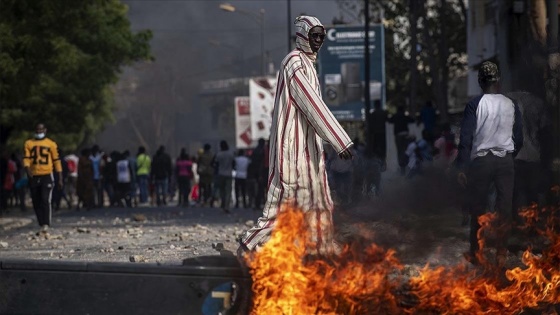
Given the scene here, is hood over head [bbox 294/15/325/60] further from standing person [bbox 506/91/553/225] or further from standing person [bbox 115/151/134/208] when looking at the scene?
standing person [bbox 115/151/134/208]

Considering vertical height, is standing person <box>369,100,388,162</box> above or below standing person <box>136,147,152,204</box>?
above

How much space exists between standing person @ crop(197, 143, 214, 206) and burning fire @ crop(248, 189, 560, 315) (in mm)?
27121

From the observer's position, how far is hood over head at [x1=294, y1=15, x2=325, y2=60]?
8508mm

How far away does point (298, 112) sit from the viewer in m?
8.44

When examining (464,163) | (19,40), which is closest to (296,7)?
(19,40)

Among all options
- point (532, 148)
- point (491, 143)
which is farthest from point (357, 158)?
point (532, 148)

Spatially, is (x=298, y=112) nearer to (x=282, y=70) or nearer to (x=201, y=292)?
(x=282, y=70)

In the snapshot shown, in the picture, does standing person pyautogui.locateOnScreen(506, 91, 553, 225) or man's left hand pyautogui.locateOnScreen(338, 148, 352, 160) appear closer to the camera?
man's left hand pyautogui.locateOnScreen(338, 148, 352, 160)

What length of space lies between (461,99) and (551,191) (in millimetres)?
62245

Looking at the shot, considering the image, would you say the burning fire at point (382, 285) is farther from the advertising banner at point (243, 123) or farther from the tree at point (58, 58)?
the advertising banner at point (243, 123)

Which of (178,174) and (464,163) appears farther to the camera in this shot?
(178,174)

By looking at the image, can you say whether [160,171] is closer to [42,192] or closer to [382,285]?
[42,192]

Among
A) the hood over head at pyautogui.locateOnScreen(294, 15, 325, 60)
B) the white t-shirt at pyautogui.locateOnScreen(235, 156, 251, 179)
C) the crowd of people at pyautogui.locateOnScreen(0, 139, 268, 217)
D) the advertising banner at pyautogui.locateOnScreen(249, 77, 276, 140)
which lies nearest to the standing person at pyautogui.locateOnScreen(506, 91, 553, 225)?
the hood over head at pyautogui.locateOnScreen(294, 15, 325, 60)

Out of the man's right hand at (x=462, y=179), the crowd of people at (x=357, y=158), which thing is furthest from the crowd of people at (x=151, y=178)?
the man's right hand at (x=462, y=179)
